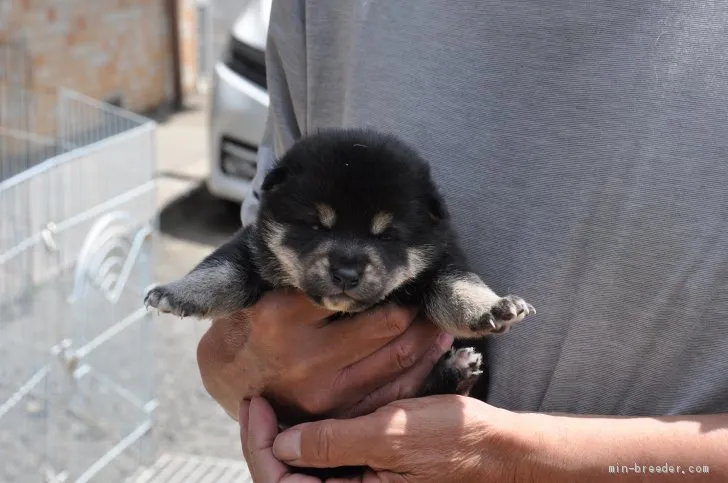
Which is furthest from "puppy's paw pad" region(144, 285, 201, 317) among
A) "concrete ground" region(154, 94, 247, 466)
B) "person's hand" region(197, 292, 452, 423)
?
"concrete ground" region(154, 94, 247, 466)

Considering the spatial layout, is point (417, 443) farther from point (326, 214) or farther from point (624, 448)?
point (326, 214)

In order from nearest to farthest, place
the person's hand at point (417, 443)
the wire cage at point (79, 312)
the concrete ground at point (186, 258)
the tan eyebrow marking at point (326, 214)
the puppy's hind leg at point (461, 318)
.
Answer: the person's hand at point (417, 443)
the puppy's hind leg at point (461, 318)
the tan eyebrow marking at point (326, 214)
the wire cage at point (79, 312)
the concrete ground at point (186, 258)

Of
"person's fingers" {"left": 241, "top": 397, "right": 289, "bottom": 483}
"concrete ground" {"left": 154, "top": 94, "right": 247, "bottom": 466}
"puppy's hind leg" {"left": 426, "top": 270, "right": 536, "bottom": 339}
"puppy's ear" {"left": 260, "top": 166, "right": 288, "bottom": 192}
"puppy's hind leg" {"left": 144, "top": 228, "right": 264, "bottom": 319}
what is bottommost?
"concrete ground" {"left": 154, "top": 94, "right": 247, "bottom": 466}

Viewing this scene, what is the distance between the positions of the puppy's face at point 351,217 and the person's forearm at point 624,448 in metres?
0.52

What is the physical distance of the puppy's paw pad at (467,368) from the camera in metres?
1.99

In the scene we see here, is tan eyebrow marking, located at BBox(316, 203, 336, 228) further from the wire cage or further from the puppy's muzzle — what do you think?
the wire cage

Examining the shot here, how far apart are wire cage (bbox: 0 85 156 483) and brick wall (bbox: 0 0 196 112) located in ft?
10.2

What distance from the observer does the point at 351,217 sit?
2.09 meters

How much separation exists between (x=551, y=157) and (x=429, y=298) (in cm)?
52

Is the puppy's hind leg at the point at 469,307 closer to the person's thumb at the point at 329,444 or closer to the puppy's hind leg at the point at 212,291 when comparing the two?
the person's thumb at the point at 329,444

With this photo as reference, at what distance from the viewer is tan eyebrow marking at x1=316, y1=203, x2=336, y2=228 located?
2092 millimetres

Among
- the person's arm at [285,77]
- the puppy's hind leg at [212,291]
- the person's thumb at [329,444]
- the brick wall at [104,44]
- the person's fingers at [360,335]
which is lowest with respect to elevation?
the brick wall at [104,44]

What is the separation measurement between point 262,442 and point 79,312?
236 centimetres

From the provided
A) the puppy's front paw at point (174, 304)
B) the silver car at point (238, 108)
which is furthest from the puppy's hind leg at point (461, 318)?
the silver car at point (238, 108)
